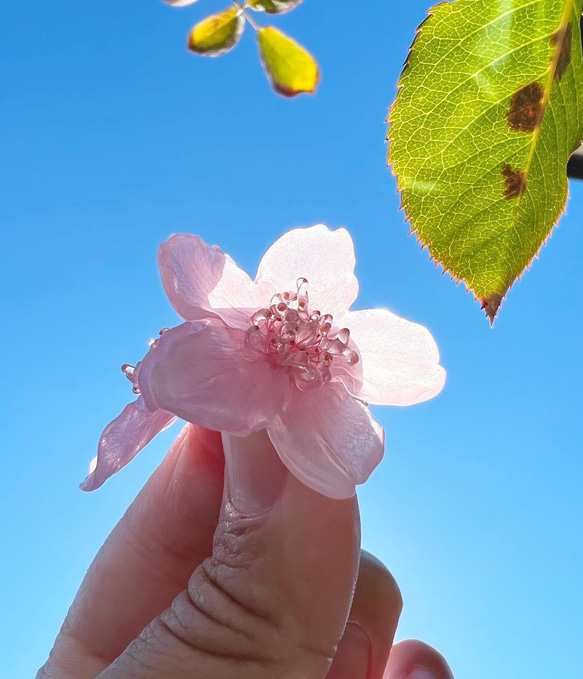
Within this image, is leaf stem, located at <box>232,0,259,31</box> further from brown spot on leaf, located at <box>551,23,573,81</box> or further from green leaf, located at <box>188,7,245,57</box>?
brown spot on leaf, located at <box>551,23,573,81</box>

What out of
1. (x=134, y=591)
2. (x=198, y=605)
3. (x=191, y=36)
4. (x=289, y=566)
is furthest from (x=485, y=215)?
(x=134, y=591)

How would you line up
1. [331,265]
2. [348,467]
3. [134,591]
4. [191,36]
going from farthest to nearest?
[134,591]
[331,265]
[348,467]
[191,36]

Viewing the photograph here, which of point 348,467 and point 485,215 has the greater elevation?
point 485,215

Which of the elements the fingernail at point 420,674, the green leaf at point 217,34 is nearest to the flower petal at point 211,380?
the green leaf at point 217,34

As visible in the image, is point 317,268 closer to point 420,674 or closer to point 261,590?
point 261,590

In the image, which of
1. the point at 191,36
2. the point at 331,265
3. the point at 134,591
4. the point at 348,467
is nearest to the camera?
the point at 191,36

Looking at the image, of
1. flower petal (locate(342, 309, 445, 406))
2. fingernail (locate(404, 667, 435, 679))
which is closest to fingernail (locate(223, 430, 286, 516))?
flower petal (locate(342, 309, 445, 406))

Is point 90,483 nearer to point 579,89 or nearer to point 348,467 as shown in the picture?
point 348,467
